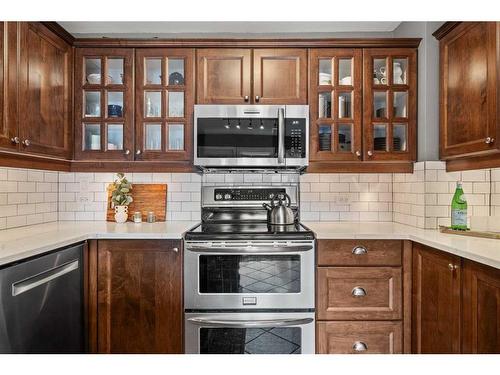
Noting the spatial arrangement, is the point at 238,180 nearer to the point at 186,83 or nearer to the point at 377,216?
the point at 186,83

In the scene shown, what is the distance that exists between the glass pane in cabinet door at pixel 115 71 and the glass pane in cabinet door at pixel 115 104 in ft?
0.24

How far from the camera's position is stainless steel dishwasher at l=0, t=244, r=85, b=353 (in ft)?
4.51

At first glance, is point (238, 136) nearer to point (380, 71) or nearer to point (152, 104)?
point (152, 104)

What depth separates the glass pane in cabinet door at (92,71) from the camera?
2.38 metres

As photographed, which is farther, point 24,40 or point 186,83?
point 186,83

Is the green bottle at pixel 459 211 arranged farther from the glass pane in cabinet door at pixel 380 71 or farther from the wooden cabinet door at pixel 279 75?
the wooden cabinet door at pixel 279 75

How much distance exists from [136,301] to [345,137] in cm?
165

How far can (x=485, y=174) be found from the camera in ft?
6.72

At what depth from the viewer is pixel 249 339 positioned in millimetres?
1990

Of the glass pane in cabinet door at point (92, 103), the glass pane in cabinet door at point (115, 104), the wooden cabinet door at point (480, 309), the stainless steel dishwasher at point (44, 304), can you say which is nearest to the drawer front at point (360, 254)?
the wooden cabinet door at point (480, 309)

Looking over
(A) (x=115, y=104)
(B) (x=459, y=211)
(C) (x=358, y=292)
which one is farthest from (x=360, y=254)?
(A) (x=115, y=104)

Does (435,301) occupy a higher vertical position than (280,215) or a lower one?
lower

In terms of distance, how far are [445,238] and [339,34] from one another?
171 cm
